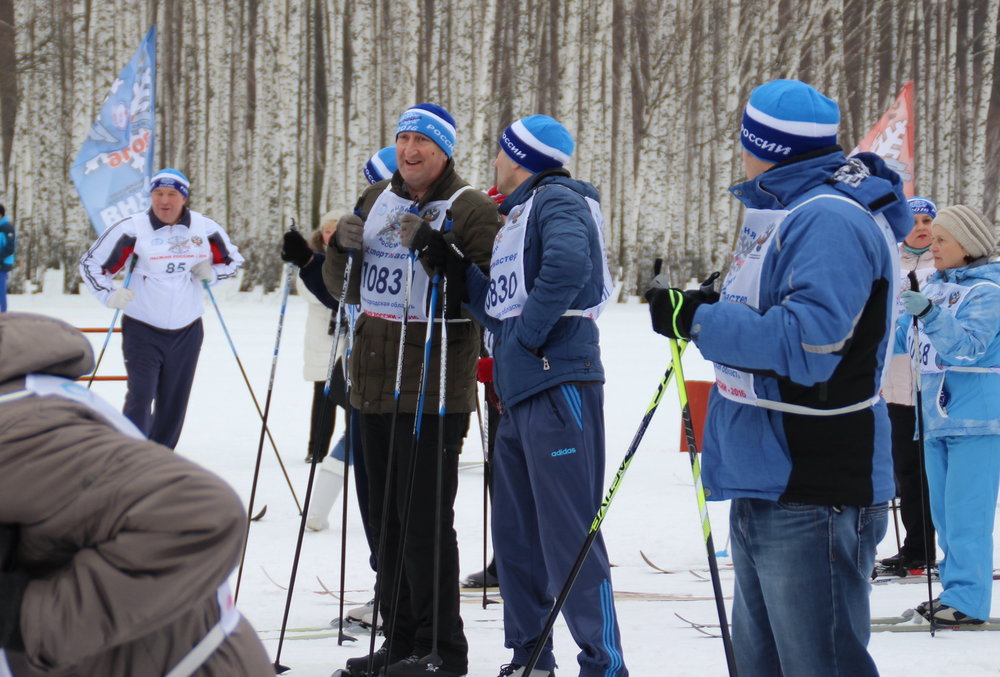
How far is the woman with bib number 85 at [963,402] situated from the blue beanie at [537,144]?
1642 mm

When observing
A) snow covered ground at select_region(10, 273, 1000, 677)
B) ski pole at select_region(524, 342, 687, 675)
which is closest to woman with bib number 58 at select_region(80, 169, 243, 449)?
snow covered ground at select_region(10, 273, 1000, 677)

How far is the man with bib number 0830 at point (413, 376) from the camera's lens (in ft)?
12.8

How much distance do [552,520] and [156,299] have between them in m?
4.42

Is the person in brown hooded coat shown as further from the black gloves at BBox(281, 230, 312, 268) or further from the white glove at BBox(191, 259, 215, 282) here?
the white glove at BBox(191, 259, 215, 282)

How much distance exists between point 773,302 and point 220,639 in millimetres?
1522

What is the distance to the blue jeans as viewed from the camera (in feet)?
8.03

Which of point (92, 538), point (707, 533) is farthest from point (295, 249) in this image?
point (92, 538)

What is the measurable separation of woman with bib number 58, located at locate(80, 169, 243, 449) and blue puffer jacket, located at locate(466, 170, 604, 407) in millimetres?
3962

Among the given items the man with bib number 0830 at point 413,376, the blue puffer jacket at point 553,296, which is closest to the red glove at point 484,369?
the man with bib number 0830 at point 413,376

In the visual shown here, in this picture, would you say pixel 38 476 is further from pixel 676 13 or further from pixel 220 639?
pixel 676 13

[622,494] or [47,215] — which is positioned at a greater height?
[47,215]

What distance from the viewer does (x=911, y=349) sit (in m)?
5.47

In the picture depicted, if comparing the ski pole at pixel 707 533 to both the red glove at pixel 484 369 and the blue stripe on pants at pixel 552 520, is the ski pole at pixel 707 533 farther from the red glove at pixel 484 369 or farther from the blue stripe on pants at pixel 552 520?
the red glove at pixel 484 369

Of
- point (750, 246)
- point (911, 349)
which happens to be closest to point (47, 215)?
point (911, 349)
